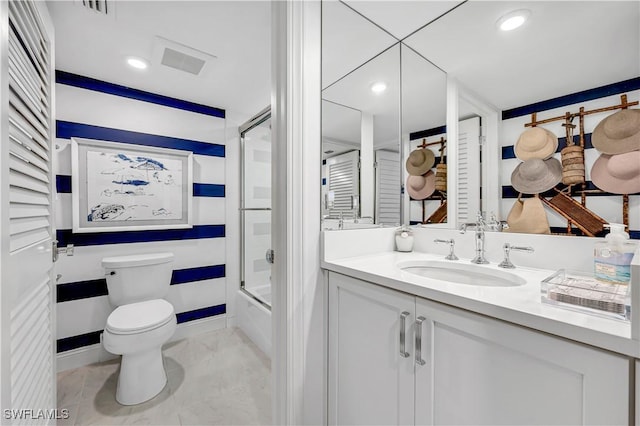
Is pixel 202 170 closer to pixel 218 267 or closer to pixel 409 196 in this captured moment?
pixel 218 267

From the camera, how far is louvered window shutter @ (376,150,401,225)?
1.53 meters

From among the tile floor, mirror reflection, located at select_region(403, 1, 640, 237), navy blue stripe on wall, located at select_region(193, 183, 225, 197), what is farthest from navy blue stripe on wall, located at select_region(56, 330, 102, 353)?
mirror reflection, located at select_region(403, 1, 640, 237)

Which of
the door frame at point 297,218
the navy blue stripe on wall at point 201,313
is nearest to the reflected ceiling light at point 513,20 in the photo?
the door frame at point 297,218

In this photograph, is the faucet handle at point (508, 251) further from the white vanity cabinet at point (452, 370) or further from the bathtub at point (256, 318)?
the bathtub at point (256, 318)

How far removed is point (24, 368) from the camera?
0.86m

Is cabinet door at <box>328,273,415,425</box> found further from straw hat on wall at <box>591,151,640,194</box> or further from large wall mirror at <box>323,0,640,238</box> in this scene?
straw hat on wall at <box>591,151,640,194</box>

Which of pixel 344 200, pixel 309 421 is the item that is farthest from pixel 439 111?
pixel 309 421

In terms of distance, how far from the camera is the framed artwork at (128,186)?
1.98 m

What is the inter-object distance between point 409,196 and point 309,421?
1.21m

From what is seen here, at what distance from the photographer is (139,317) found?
1708mm

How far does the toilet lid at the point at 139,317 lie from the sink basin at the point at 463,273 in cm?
156

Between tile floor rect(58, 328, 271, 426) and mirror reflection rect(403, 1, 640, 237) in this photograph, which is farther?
tile floor rect(58, 328, 271, 426)

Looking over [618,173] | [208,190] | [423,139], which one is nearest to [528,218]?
[618,173]

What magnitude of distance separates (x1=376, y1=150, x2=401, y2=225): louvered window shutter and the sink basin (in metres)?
0.38
